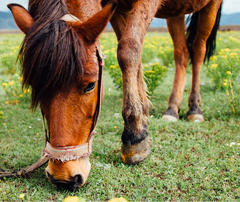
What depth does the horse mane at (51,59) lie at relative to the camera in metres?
1.52

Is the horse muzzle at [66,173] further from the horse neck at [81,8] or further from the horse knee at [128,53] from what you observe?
the horse neck at [81,8]

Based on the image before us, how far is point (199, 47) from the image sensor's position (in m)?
4.18

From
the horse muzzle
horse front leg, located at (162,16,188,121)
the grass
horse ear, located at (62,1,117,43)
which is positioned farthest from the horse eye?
horse front leg, located at (162,16,188,121)

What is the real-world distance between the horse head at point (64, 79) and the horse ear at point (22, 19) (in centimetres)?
10

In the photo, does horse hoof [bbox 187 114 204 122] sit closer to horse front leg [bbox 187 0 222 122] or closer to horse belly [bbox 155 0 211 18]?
horse front leg [bbox 187 0 222 122]

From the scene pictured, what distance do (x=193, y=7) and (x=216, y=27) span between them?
152cm

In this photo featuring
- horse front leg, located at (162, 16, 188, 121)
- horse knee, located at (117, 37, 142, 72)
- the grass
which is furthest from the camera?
horse front leg, located at (162, 16, 188, 121)

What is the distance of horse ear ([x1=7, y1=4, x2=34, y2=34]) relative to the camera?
1815mm

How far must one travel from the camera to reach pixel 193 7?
10.7 ft

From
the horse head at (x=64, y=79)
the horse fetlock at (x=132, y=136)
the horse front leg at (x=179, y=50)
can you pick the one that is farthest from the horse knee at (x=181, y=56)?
the horse head at (x=64, y=79)

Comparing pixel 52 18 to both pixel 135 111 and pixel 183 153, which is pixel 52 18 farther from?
pixel 183 153

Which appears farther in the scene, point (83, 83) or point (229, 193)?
point (229, 193)

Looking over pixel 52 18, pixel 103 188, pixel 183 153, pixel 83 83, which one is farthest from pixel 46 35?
pixel 183 153

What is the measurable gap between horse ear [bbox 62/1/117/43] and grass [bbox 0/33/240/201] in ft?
3.73
